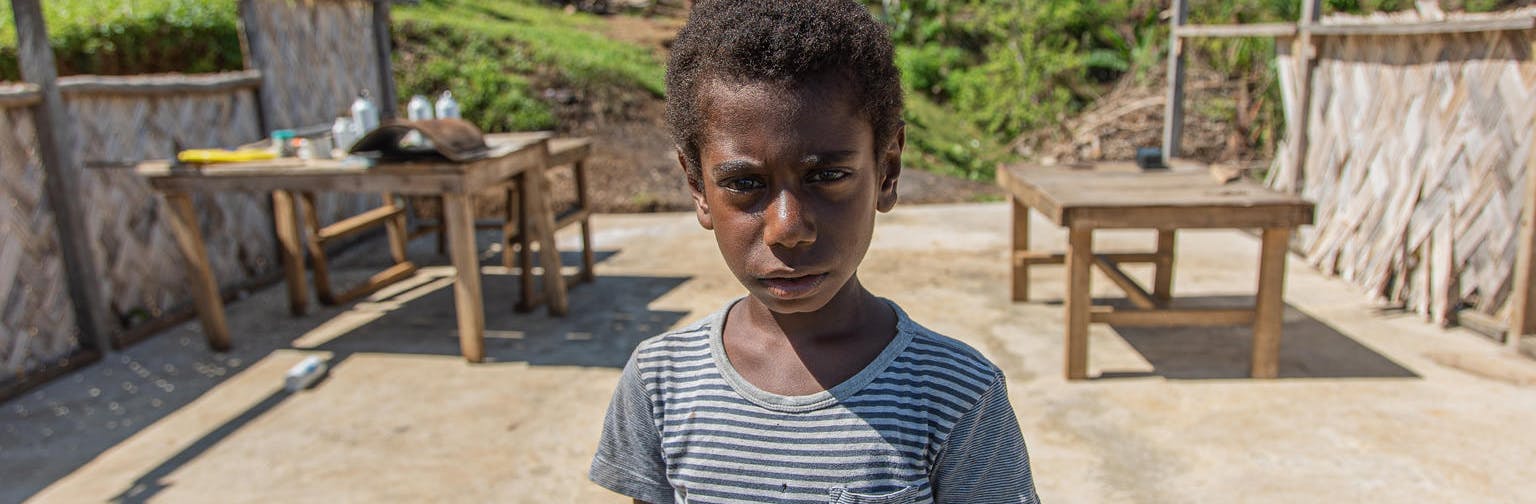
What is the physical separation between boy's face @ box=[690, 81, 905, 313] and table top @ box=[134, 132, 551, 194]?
3.41 meters

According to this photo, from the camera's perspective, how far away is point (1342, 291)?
229 inches

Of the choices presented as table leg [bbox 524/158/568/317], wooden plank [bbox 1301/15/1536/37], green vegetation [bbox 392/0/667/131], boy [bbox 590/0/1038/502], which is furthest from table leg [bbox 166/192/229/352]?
wooden plank [bbox 1301/15/1536/37]

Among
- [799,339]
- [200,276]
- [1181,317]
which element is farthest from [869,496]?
[200,276]

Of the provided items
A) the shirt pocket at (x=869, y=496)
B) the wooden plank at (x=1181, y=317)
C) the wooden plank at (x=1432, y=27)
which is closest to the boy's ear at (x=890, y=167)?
the shirt pocket at (x=869, y=496)

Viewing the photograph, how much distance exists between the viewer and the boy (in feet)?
4.65

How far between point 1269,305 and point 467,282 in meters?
3.50

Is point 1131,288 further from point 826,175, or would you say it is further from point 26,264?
point 26,264

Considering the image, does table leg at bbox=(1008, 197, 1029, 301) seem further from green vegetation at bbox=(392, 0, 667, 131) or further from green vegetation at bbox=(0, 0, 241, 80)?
green vegetation at bbox=(0, 0, 241, 80)

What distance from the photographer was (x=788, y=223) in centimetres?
141

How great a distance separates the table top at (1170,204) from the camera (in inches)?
165

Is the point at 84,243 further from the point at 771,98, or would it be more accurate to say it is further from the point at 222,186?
the point at 771,98

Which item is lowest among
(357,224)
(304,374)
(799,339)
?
(304,374)

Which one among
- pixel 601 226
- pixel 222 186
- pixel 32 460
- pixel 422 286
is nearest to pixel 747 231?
pixel 32 460

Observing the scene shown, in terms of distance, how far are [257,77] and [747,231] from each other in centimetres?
596
